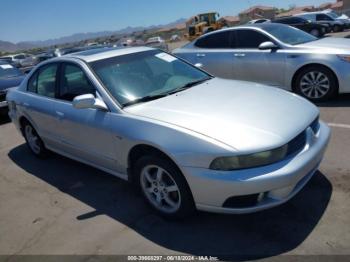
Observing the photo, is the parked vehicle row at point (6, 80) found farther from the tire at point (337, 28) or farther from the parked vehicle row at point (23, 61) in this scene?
the tire at point (337, 28)

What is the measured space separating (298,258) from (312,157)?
34.0 inches

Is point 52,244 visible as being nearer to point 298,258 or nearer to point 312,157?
point 298,258

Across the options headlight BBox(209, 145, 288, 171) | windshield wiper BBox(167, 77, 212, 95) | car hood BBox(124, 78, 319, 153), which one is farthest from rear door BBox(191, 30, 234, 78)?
headlight BBox(209, 145, 288, 171)

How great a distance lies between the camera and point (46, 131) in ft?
16.8

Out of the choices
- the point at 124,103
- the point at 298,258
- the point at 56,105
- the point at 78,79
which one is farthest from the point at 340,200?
the point at 56,105

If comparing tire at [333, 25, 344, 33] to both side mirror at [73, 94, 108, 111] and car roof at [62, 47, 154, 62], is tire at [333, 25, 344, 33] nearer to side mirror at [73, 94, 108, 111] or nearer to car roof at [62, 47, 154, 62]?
car roof at [62, 47, 154, 62]

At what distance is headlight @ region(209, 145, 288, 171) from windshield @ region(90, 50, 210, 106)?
50.7 inches

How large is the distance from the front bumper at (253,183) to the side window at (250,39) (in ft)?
14.7

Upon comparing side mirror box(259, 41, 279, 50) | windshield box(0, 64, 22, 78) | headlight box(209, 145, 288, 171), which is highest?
side mirror box(259, 41, 279, 50)

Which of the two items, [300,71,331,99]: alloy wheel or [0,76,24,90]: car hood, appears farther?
[0,76,24,90]: car hood

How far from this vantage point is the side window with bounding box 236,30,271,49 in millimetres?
7328

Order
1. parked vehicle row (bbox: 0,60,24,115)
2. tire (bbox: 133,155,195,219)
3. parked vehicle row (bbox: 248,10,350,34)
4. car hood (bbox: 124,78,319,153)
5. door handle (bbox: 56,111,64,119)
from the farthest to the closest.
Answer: parked vehicle row (bbox: 248,10,350,34)
parked vehicle row (bbox: 0,60,24,115)
door handle (bbox: 56,111,64,119)
tire (bbox: 133,155,195,219)
car hood (bbox: 124,78,319,153)

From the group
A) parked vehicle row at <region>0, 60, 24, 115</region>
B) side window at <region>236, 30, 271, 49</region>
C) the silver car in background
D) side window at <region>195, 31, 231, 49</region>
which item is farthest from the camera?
parked vehicle row at <region>0, 60, 24, 115</region>

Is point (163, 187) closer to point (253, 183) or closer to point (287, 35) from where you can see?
point (253, 183)
